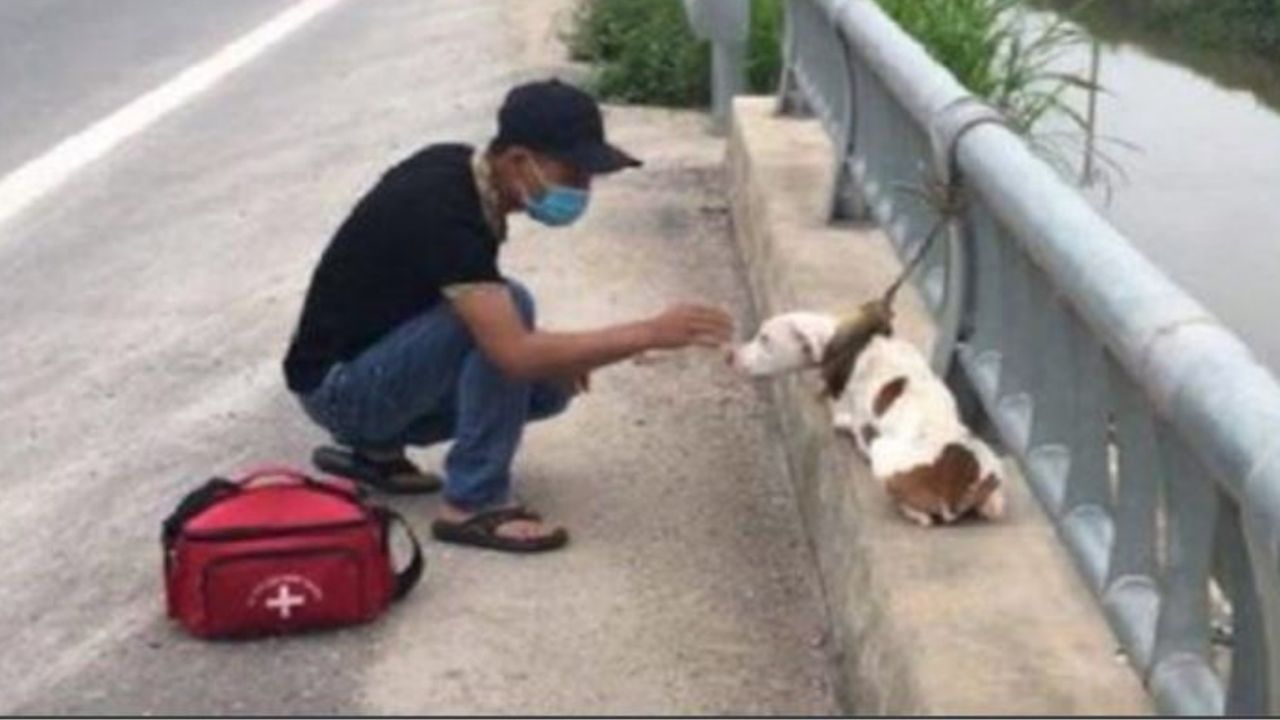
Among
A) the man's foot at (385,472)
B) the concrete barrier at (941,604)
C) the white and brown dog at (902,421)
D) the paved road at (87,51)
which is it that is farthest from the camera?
the paved road at (87,51)

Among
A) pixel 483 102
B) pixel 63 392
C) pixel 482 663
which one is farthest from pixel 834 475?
pixel 483 102

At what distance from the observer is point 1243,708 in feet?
9.29

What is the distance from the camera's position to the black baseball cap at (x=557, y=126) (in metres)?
4.52

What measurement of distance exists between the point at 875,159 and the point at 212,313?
2.05 m

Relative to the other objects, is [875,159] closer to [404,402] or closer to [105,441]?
[404,402]

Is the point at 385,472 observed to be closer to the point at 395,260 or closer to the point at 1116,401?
the point at 395,260

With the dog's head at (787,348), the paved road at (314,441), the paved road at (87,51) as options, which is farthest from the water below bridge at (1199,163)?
the dog's head at (787,348)

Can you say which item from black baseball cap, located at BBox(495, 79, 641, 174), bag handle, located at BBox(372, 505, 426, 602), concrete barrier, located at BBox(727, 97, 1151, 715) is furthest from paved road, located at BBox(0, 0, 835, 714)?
black baseball cap, located at BBox(495, 79, 641, 174)

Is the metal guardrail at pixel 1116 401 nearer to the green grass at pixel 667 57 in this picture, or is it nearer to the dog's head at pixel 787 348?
the dog's head at pixel 787 348

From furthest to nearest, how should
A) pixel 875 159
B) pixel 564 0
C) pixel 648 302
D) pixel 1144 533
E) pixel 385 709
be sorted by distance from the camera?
1. pixel 564 0
2. pixel 648 302
3. pixel 875 159
4. pixel 385 709
5. pixel 1144 533

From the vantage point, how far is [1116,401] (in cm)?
332

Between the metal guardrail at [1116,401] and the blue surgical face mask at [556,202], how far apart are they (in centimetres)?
69

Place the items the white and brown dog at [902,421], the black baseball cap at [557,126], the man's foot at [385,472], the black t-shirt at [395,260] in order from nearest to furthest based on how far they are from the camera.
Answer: the white and brown dog at [902,421], the black baseball cap at [557,126], the black t-shirt at [395,260], the man's foot at [385,472]

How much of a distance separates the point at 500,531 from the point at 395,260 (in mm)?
580
